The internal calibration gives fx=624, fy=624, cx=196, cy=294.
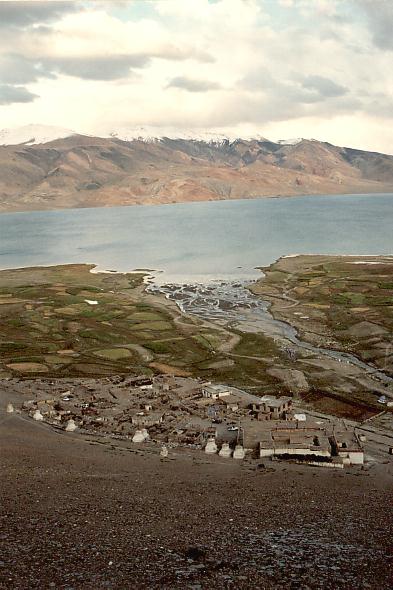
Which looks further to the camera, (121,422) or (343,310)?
(343,310)

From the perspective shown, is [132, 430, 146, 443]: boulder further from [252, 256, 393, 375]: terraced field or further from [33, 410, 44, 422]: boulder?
[252, 256, 393, 375]: terraced field

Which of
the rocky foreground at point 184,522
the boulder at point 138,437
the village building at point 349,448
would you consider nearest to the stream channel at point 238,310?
the village building at point 349,448

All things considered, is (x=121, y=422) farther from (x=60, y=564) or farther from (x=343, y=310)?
(x=343, y=310)

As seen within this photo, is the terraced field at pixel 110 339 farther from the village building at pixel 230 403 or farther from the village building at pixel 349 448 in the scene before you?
the village building at pixel 349 448

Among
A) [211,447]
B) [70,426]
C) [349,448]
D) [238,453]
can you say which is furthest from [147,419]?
[349,448]

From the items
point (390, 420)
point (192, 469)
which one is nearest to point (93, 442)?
point (192, 469)
